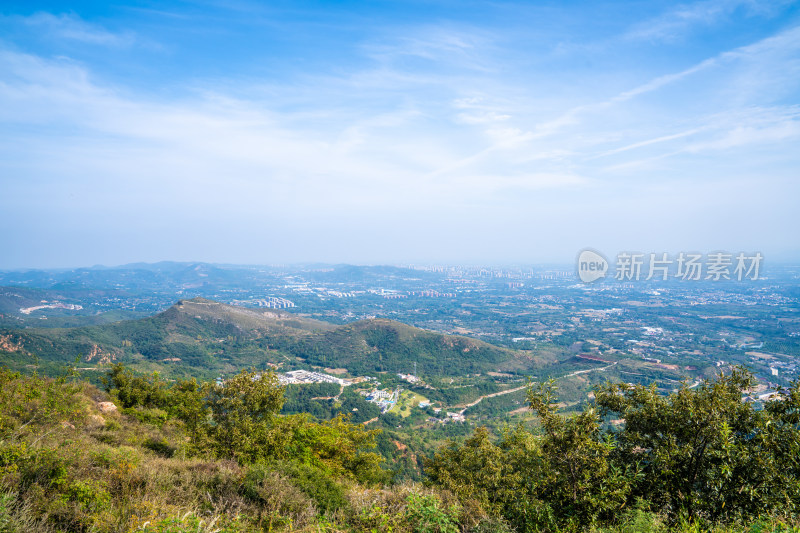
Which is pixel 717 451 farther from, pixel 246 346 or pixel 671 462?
pixel 246 346

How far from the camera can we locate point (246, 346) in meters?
93.8

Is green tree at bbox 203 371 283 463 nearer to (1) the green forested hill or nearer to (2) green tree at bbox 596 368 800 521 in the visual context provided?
(2) green tree at bbox 596 368 800 521

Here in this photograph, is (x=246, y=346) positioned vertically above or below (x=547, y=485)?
below

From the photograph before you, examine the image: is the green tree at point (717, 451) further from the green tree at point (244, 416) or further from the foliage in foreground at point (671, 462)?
the green tree at point (244, 416)

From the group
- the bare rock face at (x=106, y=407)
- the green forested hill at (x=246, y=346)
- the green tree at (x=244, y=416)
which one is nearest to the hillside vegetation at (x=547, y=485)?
the green tree at (x=244, y=416)

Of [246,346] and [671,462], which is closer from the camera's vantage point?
[671,462]

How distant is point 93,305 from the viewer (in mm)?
160375

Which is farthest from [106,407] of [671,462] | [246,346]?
[246,346]

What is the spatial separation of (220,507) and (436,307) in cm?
16302

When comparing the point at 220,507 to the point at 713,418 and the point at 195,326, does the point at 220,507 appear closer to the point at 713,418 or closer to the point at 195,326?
the point at 713,418

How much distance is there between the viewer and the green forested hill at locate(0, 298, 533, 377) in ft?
230

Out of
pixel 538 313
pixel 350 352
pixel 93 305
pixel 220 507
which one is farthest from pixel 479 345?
pixel 93 305

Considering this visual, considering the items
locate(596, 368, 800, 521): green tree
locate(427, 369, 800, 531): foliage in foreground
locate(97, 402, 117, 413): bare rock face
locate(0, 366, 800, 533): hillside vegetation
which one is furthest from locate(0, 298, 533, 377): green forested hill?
locate(596, 368, 800, 521): green tree

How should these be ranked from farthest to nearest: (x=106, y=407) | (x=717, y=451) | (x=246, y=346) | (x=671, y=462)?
(x=246, y=346)
(x=106, y=407)
(x=671, y=462)
(x=717, y=451)
